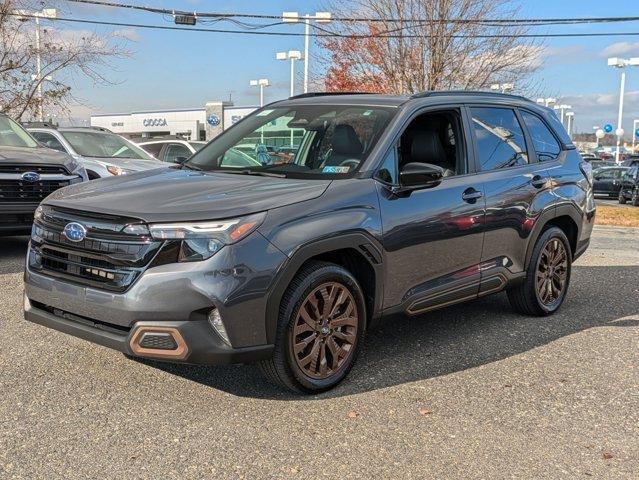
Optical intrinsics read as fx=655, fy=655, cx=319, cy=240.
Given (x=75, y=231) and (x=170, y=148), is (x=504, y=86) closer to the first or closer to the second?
(x=170, y=148)

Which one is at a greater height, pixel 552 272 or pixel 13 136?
pixel 13 136

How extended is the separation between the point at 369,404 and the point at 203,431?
0.99 metres

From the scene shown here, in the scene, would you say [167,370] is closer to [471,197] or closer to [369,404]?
[369,404]

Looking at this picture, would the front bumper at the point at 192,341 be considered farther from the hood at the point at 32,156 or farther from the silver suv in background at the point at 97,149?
the silver suv in background at the point at 97,149

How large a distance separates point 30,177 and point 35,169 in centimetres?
15

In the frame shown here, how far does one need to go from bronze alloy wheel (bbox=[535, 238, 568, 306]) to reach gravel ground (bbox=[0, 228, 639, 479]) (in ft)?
2.12

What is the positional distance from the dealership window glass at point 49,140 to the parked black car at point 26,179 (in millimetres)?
2472

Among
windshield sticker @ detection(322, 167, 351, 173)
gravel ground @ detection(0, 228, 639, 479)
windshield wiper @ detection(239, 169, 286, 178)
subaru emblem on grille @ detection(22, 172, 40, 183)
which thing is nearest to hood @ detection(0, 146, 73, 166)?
subaru emblem on grille @ detection(22, 172, 40, 183)

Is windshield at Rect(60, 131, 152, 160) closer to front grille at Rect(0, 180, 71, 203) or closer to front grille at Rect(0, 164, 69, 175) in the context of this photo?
front grille at Rect(0, 164, 69, 175)

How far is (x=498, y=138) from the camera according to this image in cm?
541

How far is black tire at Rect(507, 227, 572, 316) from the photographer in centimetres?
567

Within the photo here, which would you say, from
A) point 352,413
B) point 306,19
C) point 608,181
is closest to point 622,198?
point 608,181

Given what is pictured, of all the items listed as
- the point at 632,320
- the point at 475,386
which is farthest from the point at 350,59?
the point at 475,386

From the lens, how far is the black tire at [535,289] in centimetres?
567
